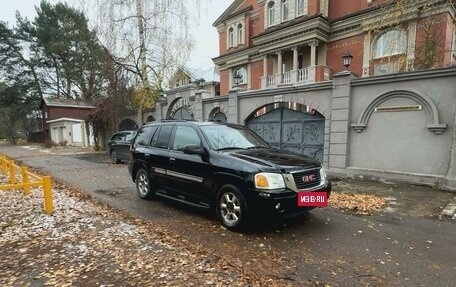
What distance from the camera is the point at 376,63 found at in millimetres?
16219

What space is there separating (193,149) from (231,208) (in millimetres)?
1254

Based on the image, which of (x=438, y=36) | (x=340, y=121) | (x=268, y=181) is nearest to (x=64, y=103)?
(x=340, y=121)

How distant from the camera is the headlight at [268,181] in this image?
4102 millimetres

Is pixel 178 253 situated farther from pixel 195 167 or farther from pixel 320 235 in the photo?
pixel 320 235

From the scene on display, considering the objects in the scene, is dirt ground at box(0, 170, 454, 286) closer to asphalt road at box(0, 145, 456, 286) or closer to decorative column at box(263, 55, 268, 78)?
asphalt road at box(0, 145, 456, 286)

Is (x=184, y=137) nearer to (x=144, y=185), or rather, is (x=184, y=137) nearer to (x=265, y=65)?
(x=144, y=185)

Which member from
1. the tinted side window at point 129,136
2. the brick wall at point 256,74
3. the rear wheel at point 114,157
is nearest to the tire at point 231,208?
the tinted side window at point 129,136

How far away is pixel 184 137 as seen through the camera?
555 centimetres

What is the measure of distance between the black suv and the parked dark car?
23.3 feet

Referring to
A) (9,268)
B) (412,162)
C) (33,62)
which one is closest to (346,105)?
(412,162)

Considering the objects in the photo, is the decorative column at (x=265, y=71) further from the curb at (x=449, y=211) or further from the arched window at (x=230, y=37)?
the curb at (x=449, y=211)

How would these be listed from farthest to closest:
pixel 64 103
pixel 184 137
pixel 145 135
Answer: pixel 64 103 < pixel 145 135 < pixel 184 137

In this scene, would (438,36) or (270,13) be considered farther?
(270,13)

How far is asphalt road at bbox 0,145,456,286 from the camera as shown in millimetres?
3174
